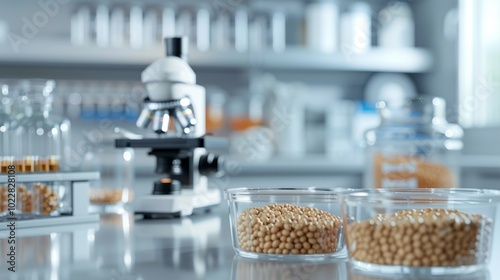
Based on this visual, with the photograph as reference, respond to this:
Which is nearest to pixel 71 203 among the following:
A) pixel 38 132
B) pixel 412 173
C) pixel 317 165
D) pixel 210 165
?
pixel 38 132

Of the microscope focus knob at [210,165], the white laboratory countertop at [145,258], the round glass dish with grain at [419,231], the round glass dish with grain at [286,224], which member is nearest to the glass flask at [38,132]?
the white laboratory countertop at [145,258]

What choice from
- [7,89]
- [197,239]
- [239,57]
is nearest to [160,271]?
[197,239]

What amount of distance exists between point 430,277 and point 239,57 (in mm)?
2475

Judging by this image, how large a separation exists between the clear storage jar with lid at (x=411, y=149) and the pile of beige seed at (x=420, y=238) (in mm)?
1152

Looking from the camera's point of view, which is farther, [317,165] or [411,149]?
[317,165]

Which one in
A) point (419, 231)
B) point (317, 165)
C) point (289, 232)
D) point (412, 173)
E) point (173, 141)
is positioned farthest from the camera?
point (317, 165)

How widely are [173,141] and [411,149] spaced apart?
0.83m

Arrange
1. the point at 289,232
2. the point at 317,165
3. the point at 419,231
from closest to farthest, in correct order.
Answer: the point at 419,231 < the point at 289,232 < the point at 317,165

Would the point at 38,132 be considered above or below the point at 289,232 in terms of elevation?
above

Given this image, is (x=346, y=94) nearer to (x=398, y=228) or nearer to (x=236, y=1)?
(x=236, y=1)

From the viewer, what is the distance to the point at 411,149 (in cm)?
187

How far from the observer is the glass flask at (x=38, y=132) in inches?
45.9

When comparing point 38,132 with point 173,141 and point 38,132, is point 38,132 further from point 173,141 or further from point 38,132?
point 173,141

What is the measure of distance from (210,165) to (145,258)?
2.13 ft
